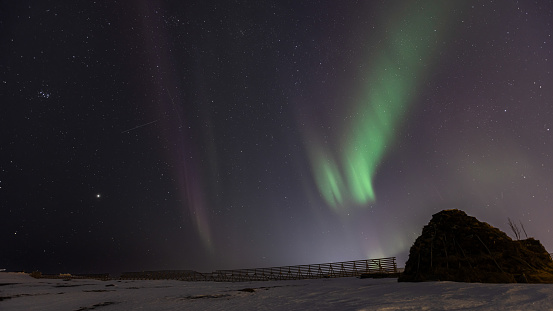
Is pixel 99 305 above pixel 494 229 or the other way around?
the other way around

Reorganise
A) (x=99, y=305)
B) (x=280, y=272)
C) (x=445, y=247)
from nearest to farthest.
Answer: (x=99, y=305) < (x=445, y=247) < (x=280, y=272)

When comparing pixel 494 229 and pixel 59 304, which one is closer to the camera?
pixel 59 304

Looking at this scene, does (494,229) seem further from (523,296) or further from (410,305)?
(410,305)

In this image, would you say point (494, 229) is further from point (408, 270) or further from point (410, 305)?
point (410, 305)

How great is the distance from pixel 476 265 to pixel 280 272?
20.2 meters

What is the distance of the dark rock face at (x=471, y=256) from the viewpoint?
11.3 metres

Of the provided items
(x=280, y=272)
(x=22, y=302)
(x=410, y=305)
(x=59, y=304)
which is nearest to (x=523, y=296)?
(x=410, y=305)

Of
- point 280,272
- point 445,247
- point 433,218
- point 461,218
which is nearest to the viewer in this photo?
point 445,247

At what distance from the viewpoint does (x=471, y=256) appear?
12.5m

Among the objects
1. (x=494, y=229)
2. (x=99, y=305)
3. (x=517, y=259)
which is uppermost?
(x=494, y=229)

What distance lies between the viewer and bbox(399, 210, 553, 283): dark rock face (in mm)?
11320

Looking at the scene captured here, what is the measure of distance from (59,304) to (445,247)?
1804 cm

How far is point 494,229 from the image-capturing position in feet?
45.0

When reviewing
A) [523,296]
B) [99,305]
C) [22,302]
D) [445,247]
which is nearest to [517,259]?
[445,247]
